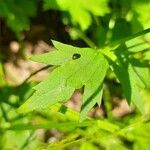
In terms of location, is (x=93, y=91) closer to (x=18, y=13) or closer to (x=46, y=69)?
(x=46, y=69)

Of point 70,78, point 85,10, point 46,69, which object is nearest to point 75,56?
point 70,78

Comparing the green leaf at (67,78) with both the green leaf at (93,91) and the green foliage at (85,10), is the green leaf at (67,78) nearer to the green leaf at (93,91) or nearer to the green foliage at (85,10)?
the green leaf at (93,91)

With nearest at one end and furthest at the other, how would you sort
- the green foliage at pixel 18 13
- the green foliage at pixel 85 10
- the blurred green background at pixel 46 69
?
the blurred green background at pixel 46 69 < the green foliage at pixel 85 10 < the green foliage at pixel 18 13

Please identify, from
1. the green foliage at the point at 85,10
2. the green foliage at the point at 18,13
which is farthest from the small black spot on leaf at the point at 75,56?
the green foliage at the point at 18,13

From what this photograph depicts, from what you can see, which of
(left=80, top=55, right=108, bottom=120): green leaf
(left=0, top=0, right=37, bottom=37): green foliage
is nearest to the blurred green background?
(left=0, top=0, right=37, bottom=37): green foliage

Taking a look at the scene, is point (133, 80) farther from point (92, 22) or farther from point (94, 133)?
point (92, 22)

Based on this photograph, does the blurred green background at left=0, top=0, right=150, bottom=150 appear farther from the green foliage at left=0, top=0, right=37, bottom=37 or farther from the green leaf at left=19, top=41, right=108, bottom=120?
the green leaf at left=19, top=41, right=108, bottom=120

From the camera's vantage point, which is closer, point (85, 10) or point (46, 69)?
point (46, 69)
